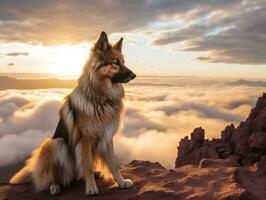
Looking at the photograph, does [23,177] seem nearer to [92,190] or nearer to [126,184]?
[92,190]

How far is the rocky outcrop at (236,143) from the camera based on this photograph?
18022 mm

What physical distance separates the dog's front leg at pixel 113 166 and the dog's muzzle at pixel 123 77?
5.72 feet

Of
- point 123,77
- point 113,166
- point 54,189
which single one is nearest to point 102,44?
point 123,77

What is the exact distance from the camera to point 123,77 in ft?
30.6

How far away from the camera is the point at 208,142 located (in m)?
30.1

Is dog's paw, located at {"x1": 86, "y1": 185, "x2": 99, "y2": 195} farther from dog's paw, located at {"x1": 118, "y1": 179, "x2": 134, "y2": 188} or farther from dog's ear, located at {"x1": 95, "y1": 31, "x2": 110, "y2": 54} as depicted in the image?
dog's ear, located at {"x1": 95, "y1": 31, "x2": 110, "y2": 54}

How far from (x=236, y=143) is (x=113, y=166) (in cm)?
1389

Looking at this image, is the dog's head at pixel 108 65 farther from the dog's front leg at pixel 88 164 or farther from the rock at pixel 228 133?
the rock at pixel 228 133

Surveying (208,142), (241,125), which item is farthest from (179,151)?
(241,125)

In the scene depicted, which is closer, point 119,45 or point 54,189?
point 54,189

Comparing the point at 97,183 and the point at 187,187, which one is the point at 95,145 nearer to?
the point at 97,183

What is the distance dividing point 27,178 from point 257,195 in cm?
673

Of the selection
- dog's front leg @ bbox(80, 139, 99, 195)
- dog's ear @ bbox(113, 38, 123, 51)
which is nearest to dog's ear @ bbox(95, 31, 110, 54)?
dog's ear @ bbox(113, 38, 123, 51)

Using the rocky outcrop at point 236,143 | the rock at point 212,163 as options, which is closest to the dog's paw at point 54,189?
the rock at point 212,163
